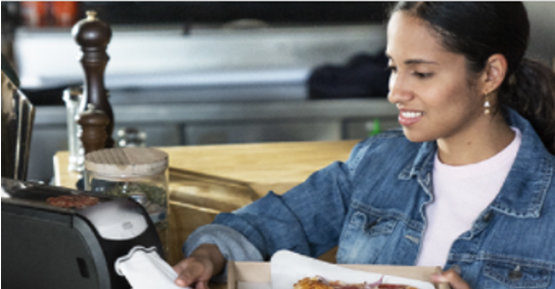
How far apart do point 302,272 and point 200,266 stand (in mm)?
191

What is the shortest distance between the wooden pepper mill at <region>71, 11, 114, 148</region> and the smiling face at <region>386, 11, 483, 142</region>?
621 mm

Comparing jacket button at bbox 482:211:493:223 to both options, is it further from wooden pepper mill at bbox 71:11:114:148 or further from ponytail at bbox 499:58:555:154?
wooden pepper mill at bbox 71:11:114:148

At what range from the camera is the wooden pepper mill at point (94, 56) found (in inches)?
65.5

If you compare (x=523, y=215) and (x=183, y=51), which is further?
(x=183, y=51)

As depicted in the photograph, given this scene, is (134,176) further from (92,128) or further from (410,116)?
(410,116)

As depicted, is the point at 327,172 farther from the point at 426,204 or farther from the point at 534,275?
the point at 534,275

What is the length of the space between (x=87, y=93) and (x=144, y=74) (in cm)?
196

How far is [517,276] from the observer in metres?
1.40

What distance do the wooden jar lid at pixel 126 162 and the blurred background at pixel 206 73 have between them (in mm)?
2200

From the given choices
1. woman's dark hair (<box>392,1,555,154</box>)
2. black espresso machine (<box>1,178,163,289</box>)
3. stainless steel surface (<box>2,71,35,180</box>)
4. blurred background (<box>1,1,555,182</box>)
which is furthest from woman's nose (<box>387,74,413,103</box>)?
blurred background (<box>1,1,555,182</box>)

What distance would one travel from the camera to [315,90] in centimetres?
376

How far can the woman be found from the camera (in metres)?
1.43

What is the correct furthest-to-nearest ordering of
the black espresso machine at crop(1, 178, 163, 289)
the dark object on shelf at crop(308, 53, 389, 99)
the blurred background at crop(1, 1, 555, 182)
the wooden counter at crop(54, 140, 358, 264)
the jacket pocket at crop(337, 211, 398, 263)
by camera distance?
the dark object on shelf at crop(308, 53, 389, 99), the blurred background at crop(1, 1, 555, 182), the wooden counter at crop(54, 140, 358, 264), the jacket pocket at crop(337, 211, 398, 263), the black espresso machine at crop(1, 178, 163, 289)

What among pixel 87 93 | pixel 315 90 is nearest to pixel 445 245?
pixel 87 93
